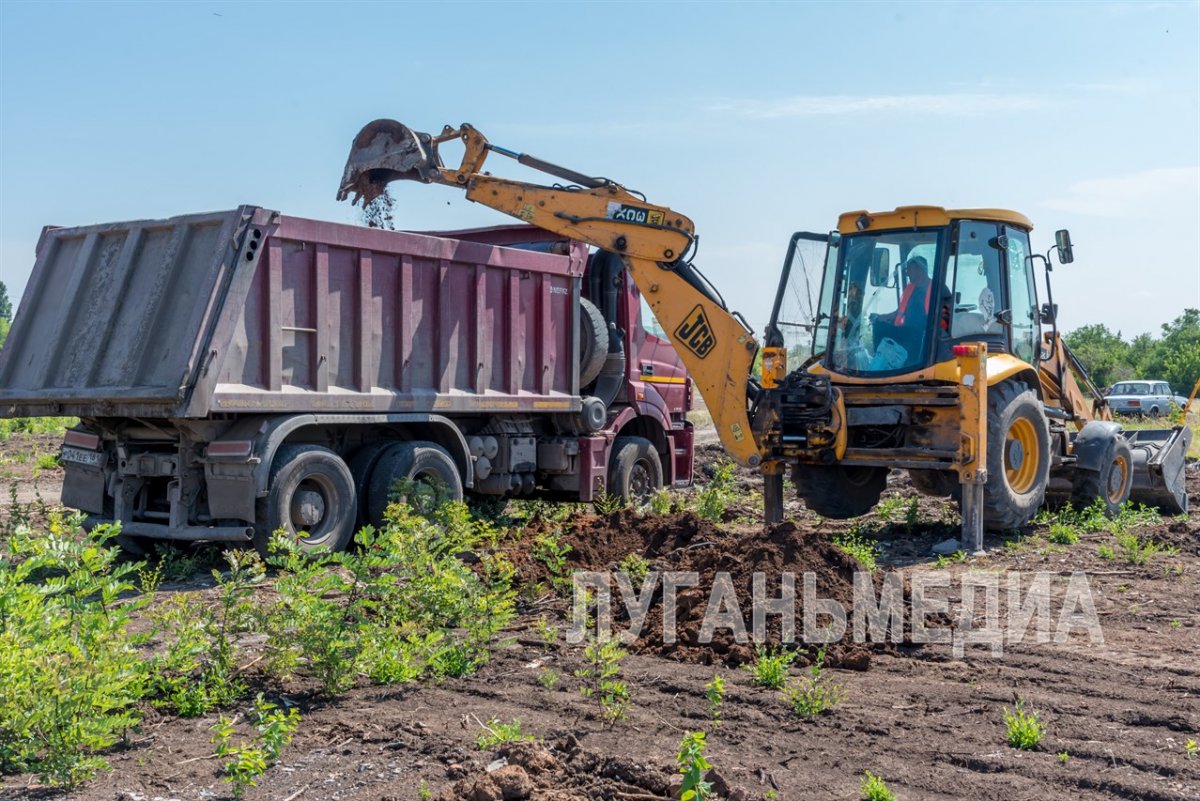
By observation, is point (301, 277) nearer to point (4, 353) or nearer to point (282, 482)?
point (282, 482)

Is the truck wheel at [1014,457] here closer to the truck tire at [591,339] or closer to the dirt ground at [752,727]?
the dirt ground at [752,727]

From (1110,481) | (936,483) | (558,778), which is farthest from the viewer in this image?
(1110,481)

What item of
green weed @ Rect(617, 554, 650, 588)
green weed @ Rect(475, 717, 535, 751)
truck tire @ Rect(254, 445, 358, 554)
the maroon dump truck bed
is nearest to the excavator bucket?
the maroon dump truck bed

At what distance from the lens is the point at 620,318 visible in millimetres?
13719

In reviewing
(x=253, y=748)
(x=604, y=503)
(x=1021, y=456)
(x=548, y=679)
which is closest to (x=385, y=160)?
(x=604, y=503)

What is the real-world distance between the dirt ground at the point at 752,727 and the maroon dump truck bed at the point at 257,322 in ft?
10.2

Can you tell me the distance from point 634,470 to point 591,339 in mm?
1728

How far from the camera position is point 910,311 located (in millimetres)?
11086

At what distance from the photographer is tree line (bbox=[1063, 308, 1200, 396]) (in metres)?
57.0

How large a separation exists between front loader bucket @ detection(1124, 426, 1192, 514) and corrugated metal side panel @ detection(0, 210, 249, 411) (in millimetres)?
9517

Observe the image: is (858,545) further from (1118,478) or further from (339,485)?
(339,485)

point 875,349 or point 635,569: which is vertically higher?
point 875,349

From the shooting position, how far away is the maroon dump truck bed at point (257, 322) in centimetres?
921

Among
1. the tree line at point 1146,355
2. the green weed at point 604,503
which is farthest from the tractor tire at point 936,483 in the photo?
the tree line at point 1146,355
